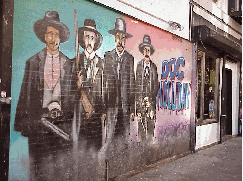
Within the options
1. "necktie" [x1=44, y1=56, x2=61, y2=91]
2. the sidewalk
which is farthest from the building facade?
the sidewalk

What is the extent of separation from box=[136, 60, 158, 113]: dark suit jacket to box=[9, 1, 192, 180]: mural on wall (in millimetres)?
23

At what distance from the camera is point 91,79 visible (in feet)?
16.4

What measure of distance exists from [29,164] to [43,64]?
151cm

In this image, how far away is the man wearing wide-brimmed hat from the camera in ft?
15.8

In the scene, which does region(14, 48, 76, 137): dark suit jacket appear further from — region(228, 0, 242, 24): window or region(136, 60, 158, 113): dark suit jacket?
region(228, 0, 242, 24): window

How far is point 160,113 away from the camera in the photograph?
706cm

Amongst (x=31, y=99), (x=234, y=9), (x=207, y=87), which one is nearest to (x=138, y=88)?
(x=31, y=99)

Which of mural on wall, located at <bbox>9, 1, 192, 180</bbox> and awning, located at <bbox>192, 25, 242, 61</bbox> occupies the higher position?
awning, located at <bbox>192, 25, 242, 61</bbox>

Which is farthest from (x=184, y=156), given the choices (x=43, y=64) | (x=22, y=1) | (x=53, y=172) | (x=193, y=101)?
(x=22, y=1)

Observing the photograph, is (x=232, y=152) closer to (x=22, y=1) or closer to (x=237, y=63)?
(x=237, y=63)

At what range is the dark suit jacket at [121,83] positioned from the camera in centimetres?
538

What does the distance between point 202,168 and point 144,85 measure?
2.56 metres

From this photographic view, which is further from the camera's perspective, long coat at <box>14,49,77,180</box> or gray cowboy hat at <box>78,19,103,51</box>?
gray cowboy hat at <box>78,19,103,51</box>

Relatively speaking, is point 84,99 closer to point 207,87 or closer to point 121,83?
point 121,83
